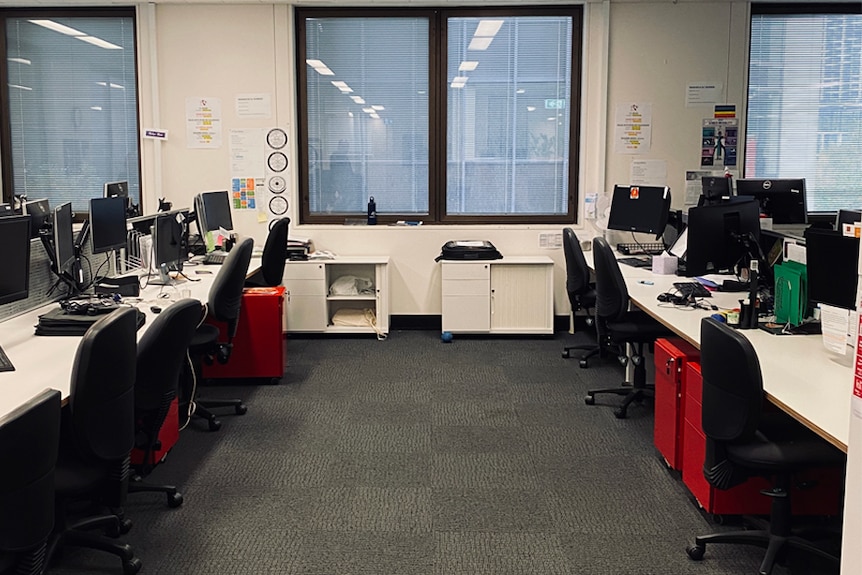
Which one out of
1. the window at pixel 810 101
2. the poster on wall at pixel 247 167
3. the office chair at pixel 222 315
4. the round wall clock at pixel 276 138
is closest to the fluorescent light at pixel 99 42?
the poster on wall at pixel 247 167

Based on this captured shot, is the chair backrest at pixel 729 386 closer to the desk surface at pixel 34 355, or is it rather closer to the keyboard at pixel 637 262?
the desk surface at pixel 34 355

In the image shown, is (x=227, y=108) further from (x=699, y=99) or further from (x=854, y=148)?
(x=854, y=148)

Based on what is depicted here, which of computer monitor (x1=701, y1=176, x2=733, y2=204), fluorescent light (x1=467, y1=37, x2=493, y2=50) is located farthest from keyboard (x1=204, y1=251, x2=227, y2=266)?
computer monitor (x1=701, y1=176, x2=733, y2=204)

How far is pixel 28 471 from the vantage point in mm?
1888

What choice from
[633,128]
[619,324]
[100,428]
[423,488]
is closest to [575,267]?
[619,324]

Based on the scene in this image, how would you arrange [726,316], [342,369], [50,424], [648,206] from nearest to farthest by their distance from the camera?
1. [50,424]
2. [726,316]
3. [342,369]
4. [648,206]

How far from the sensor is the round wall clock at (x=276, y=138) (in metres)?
6.33

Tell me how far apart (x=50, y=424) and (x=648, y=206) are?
464 centimetres

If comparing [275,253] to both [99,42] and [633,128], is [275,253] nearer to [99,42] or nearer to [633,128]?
[99,42]

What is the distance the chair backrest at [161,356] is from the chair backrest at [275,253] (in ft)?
7.26

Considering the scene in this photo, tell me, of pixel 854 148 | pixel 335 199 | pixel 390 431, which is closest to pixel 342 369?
pixel 390 431

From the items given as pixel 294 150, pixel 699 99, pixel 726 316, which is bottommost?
pixel 726 316

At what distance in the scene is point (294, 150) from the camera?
6352 mm

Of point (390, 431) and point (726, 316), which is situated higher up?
point (726, 316)
